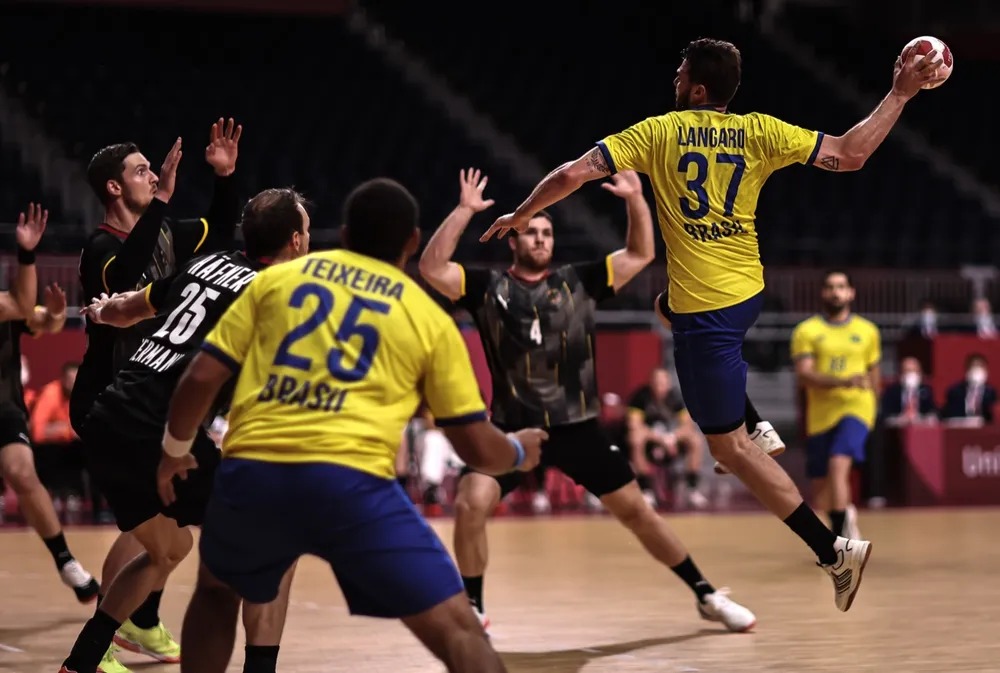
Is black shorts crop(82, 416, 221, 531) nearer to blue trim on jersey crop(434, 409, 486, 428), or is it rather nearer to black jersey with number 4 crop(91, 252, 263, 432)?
black jersey with number 4 crop(91, 252, 263, 432)

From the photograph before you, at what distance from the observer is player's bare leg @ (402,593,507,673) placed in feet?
13.9

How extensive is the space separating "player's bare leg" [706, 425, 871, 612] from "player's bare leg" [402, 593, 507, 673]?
2.84 m

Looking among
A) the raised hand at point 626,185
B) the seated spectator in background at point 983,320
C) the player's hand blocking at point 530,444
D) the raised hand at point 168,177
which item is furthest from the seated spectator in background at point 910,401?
the player's hand blocking at point 530,444

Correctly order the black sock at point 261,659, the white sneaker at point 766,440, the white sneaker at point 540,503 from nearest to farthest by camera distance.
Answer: the black sock at point 261,659, the white sneaker at point 766,440, the white sneaker at point 540,503

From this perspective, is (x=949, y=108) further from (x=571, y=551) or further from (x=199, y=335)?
(x=199, y=335)

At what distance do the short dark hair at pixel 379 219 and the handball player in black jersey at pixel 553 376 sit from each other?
338cm

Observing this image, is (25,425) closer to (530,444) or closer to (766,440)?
(766,440)

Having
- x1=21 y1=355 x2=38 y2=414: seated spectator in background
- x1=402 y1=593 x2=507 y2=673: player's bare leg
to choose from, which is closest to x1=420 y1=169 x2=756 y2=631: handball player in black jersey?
x1=402 y1=593 x2=507 y2=673: player's bare leg

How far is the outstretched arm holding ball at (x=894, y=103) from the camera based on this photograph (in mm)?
6637

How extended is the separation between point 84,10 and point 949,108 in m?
15.4

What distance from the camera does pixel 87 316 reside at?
648cm

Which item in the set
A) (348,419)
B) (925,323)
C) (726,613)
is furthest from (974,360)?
(348,419)

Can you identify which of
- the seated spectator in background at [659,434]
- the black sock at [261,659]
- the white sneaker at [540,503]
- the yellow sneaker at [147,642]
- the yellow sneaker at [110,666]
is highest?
the black sock at [261,659]

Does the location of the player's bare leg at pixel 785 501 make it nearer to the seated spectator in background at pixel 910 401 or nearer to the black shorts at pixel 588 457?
the black shorts at pixel 588 457
